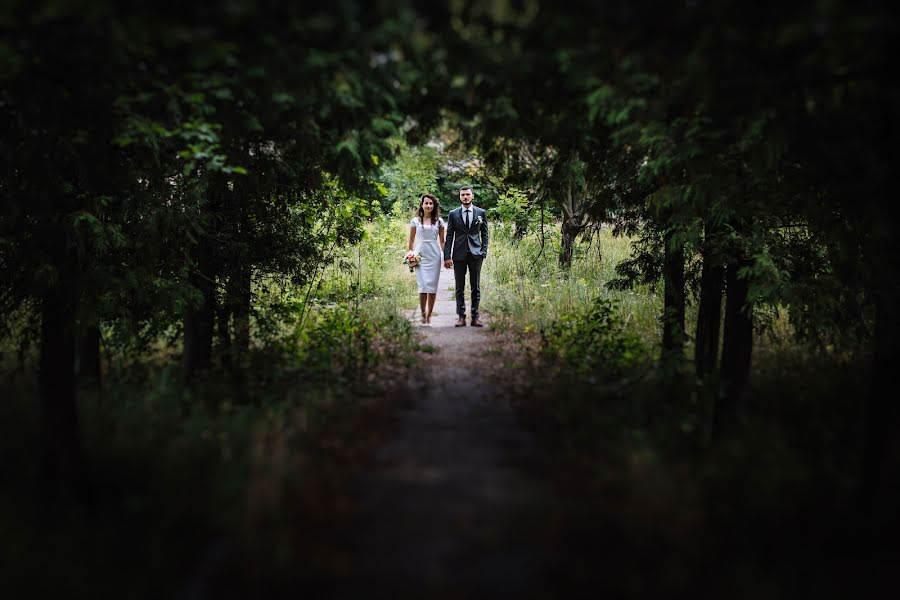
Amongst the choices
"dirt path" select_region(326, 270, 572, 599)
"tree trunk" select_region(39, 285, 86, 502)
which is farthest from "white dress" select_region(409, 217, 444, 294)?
"tree trunk" select_region(39, 285, 86, 502)

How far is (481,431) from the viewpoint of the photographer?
4.78m

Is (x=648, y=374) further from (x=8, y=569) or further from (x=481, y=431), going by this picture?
Result: (x=8, y=569)

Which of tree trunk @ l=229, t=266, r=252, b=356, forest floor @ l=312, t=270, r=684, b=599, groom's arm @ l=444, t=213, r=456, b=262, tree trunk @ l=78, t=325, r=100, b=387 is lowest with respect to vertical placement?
forest floor @ l=312, t=270, r=684, b=599

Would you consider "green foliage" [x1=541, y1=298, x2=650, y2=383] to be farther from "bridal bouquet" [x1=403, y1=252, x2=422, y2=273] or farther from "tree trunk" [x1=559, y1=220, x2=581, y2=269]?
"tree trunk" [x1=559, y1=220, x2=581, y2=269]

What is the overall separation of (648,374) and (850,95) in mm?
3080

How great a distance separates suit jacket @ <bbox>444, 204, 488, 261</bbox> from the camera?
10.4m

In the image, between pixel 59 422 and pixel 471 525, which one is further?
pixel 59 422

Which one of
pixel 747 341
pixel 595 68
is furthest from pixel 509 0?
pixel 747 341

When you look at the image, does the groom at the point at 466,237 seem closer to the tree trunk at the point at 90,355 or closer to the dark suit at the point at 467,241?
the dark suit at the point at 467,241

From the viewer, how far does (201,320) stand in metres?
7.83

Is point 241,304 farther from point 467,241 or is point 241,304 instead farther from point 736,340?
point 736,340

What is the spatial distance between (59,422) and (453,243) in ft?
24.3

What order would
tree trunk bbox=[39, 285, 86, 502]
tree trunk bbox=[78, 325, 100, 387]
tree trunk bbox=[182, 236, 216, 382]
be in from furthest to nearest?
tree trunk bbox=[182, 236, 216, 382] < tree trunk bbox=[78, 325, 100, 387] < tree trunk bbox=[39, 285, 86, 502]

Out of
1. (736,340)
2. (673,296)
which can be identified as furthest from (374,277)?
(736,340)
